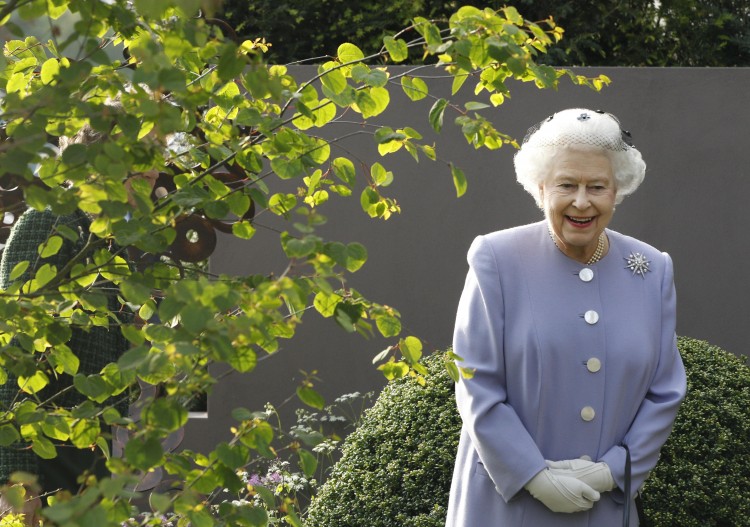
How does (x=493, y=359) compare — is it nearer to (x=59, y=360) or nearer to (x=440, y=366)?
(x=59, y=360)

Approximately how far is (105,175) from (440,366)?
2.80 meters

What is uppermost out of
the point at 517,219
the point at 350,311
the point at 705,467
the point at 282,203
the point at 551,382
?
the point at 282,203

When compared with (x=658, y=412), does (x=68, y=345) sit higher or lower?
higher

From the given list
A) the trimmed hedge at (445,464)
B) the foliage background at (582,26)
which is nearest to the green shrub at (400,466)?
the trimmed hedge at (445,464)

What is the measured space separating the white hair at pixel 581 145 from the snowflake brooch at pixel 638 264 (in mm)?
165

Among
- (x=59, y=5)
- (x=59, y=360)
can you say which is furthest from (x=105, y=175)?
(x=59, y=360)

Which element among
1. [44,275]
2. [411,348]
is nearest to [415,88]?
[411,348]

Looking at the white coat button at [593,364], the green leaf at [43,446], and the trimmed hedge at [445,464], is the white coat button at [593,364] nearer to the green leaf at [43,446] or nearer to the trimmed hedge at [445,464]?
the green leaf at [43,446]

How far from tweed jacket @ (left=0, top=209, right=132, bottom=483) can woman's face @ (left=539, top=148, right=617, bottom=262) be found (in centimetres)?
110

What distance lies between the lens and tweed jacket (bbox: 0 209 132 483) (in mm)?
2781

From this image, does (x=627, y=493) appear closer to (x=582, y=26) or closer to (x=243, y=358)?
(x=243, y=358)

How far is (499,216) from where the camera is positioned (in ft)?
18.4

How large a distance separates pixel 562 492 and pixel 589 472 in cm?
8

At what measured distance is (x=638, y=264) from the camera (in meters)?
2.78
